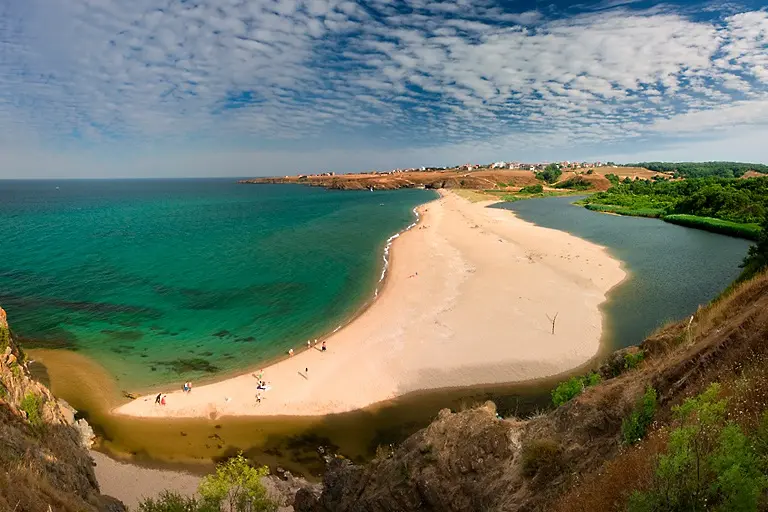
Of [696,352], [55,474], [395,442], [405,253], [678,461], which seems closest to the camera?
[678,461]

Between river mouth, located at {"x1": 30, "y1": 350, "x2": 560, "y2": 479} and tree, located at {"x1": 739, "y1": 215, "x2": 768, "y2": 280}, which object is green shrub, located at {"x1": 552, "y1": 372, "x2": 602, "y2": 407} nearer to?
river mouth, located at {"x1": 30, "y1": 350, "x2": 560, "y2": 479}

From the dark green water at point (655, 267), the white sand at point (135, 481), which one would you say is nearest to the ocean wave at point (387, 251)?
the dark green water at point (655, 267)

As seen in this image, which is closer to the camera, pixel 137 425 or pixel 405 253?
pixel 137 425

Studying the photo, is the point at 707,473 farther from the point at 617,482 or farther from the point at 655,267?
the point at 655,267

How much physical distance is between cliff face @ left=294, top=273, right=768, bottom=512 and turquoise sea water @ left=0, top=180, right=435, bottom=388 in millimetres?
22597

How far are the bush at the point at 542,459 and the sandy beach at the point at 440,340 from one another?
1724 centimetres

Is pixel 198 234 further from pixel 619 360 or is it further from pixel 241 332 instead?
pixel 619 360

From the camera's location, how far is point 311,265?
61375 mm

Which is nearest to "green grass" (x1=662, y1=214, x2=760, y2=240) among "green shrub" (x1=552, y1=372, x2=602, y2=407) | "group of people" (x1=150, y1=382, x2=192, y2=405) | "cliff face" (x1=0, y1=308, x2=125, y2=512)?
"green shrub" (x1=552, y1=372, x2=602, y2=407)

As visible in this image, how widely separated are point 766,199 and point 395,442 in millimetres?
109408

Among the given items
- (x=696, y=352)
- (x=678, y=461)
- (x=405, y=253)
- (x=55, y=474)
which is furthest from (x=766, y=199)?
(x=55, y=474)

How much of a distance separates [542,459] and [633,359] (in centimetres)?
768

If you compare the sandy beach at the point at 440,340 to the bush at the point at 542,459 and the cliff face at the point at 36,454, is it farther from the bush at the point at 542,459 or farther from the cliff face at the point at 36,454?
the bush at the point at 542,459

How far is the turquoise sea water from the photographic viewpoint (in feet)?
118
